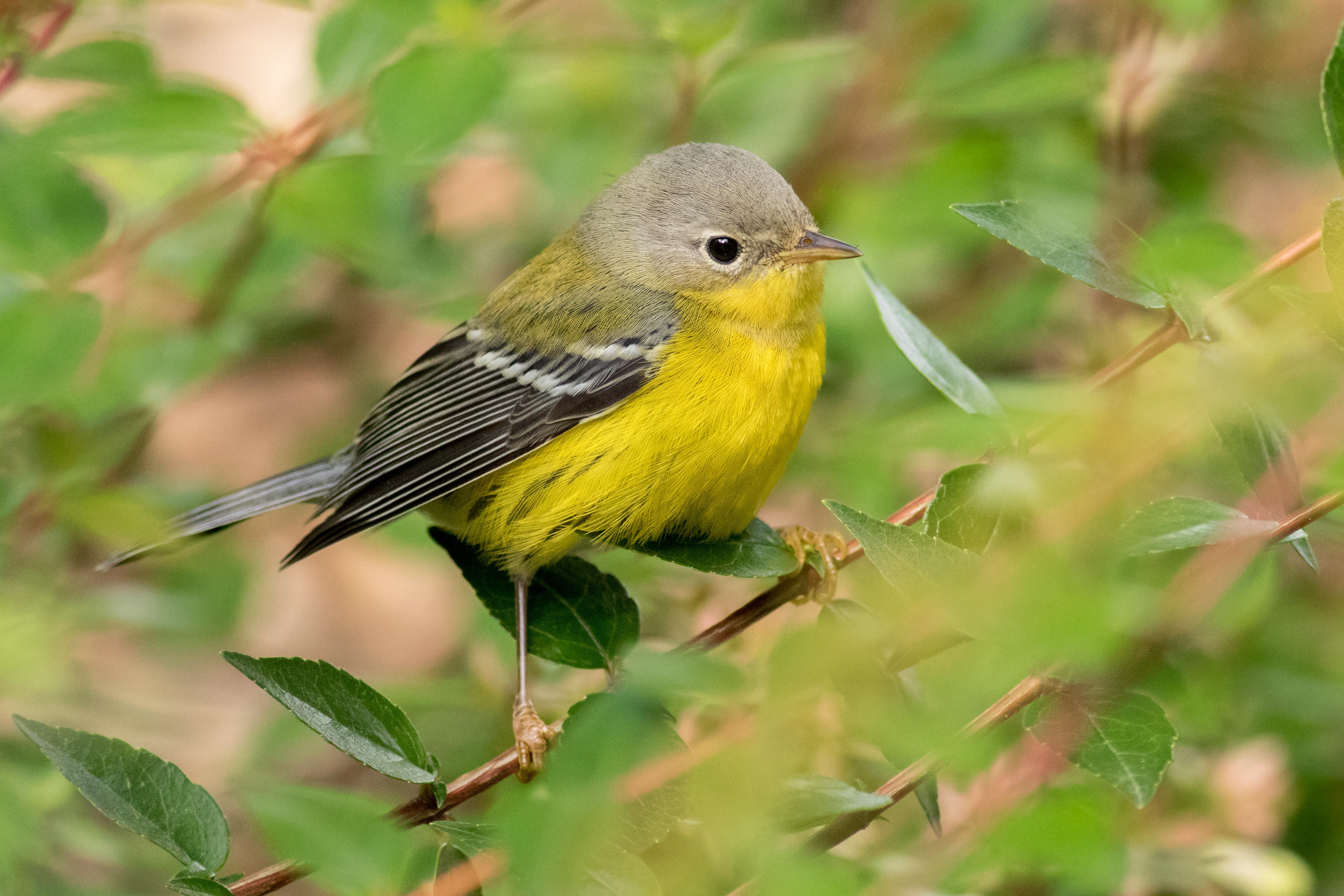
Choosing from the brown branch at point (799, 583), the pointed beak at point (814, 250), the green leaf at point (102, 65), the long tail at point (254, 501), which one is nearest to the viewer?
the brown branch at point (799, 583)

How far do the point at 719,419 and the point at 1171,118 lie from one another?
8.34 ft

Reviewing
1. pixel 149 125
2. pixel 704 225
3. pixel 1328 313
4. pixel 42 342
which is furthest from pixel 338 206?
pixel 1328 313

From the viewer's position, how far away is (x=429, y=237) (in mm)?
3916

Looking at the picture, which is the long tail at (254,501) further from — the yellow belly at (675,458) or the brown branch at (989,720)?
the brown branch at (989,720)

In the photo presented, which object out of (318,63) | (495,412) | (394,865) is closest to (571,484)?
(495,412)

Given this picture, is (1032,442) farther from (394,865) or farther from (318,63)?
(318,63)

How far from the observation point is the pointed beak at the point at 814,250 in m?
3.04

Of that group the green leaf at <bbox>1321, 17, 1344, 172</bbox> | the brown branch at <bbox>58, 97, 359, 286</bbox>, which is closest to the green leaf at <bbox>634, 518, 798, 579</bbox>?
the green leaf at <bbox>1321, 17, 1344, 172</bbox>

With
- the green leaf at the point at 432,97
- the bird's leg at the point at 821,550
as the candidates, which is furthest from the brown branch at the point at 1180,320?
the green leaf at the point at 432,97

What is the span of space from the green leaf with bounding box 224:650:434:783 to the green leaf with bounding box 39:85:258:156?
137 centimetres

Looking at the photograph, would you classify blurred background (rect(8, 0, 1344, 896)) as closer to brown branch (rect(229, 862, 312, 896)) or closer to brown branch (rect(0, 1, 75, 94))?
brown branch (rect(0, 1, 75, 94))

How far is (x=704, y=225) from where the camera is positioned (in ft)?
10.8

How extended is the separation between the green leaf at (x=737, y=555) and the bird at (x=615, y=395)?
17cm

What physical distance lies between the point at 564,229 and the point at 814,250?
193 centimetres
